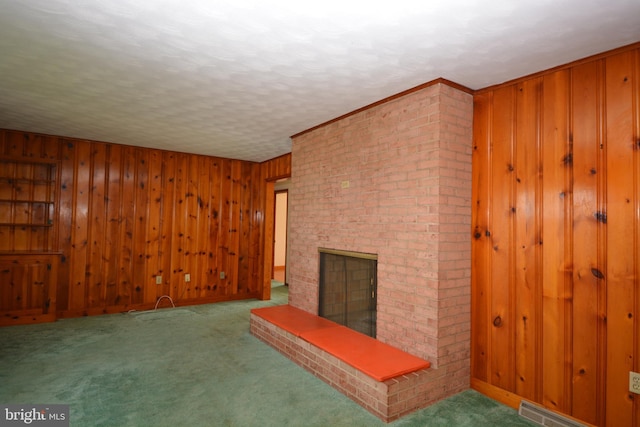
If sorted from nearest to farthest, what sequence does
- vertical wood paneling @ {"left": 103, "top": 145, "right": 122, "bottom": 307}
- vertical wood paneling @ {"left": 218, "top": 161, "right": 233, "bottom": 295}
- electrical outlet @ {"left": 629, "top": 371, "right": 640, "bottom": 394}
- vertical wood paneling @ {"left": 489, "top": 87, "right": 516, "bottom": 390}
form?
electrical outlet @ {"left": 629, "top": 371, "right": 640, "bottom": 394} → vertical wood paneling @ {"left": 489, "top": 87, "right": 516, "bottom": 390} → vertical wood paneling @ {"left": 103, "top": 145, "right": 122, "bottom": 307} → vertical wood paneling @ {"left": 218, "top": 161, "right": 233, "bottom": 295}

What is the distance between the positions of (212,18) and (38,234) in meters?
4.36

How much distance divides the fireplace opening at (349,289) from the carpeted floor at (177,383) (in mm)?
714

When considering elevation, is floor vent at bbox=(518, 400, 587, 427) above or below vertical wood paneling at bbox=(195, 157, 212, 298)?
below

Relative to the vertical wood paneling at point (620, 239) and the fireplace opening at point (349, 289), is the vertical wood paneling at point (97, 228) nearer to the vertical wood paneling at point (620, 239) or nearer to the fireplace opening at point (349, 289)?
the fireplace opening at point (349, 289)

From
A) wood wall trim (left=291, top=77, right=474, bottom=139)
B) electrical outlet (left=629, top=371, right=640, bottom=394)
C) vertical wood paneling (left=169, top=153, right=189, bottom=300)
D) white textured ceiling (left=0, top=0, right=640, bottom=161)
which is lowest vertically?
electrical outlet (left=629, top=371, right=640, bottom=394)

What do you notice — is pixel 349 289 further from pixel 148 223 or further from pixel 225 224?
pixel 148 223

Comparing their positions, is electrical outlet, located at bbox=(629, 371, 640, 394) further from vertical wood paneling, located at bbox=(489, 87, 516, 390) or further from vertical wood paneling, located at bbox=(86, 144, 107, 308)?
vertical wood paneling, located at bbox=(86, 144, 107, 308)

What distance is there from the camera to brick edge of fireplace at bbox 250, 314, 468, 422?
7.79 feet

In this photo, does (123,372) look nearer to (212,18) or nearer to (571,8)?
(212,18)

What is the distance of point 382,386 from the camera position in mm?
2377

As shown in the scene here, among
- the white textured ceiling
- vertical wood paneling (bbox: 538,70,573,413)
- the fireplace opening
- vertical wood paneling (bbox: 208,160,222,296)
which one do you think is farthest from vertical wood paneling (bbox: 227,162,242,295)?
vertical wood paneling (bbox: 538,70,573,413)

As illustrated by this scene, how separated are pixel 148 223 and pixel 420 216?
14.2 feet

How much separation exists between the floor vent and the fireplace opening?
1.25 meters

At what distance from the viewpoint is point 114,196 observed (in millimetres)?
5109
